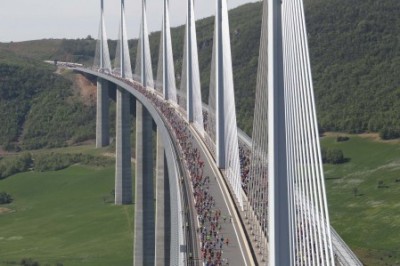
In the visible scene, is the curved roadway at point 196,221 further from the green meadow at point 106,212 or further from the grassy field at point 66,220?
the grassy field at point 66,220

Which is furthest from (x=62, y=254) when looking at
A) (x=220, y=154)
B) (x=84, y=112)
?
(x=84, y=112)

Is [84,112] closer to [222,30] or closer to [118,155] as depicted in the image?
[118,155]

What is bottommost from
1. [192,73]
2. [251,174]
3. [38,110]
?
[251,174]

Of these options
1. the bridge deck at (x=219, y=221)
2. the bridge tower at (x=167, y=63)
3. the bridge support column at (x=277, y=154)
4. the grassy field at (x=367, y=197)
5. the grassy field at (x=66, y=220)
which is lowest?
the grassy field at (x=66, y=220)

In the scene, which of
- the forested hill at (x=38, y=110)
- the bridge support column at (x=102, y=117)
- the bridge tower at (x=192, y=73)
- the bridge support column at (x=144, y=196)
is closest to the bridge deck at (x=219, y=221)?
the bridge tower at (x=192, y=73)

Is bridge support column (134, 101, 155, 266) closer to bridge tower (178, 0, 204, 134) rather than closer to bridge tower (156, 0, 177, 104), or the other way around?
bridge tower (156, 0, 177, 104)

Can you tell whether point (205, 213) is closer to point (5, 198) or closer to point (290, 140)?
point (290, 140)

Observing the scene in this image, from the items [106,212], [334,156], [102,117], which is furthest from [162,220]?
[102,117]
